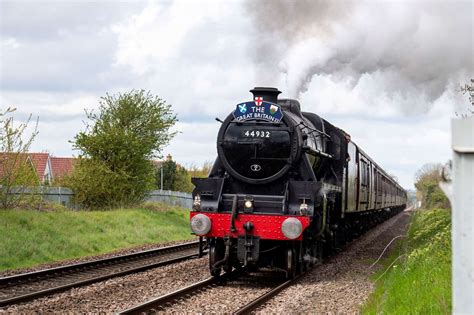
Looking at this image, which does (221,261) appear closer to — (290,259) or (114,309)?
(290,259)

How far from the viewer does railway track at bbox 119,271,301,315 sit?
26.1 ft

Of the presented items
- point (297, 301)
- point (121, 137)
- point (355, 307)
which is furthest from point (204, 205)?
point (121, 137)

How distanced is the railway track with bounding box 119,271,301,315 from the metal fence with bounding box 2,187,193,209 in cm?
1180

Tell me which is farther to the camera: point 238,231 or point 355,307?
point 238,231

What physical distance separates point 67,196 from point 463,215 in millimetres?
26340

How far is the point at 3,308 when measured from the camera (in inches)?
338

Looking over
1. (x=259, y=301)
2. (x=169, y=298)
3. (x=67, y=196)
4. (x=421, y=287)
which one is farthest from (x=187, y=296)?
(x=67, y=196)

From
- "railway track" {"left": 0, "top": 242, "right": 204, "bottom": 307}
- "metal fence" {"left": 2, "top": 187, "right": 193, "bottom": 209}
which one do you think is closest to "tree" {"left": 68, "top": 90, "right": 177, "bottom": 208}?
"metal fence" {"left": 2, "top": 187, "right": 193, "bottom": 209}

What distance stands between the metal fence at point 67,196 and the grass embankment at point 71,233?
148cm

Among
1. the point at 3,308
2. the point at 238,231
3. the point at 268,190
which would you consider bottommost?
the point at 3,308

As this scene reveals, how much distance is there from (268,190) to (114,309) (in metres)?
4.16

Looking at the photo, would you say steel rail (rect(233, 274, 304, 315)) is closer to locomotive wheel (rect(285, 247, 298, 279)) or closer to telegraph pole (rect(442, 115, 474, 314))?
locomotive wheel (rect(285, 247, 298, 279))

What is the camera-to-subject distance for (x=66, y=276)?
12102mm

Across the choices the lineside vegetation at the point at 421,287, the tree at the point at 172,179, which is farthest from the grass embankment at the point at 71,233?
the tree at the point at 172,179
